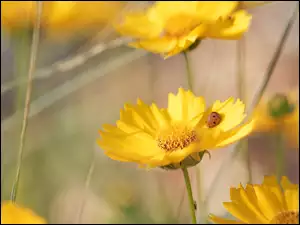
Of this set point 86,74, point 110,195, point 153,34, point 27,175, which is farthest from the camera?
point 27,175

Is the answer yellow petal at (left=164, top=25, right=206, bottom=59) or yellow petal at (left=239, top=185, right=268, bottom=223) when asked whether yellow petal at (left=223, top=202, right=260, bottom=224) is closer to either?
yellow petal at (left=239, top=185, right=268, bottom=223)

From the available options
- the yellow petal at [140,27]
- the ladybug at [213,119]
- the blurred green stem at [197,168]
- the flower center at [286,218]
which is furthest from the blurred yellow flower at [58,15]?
the flower center at [286,218]

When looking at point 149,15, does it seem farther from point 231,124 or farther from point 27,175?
point 27,175

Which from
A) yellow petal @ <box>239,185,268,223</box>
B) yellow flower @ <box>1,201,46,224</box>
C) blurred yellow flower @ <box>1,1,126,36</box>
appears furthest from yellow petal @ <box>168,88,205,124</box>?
blurred yellow flower @ <box>1,1,126,36</box>

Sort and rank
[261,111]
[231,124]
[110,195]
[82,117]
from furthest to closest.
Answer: [82,117]
[110,195]
[261,111]
[231,124]

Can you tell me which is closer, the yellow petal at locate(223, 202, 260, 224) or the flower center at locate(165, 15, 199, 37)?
the yellow petal at locate(223, 202, 260, 224)

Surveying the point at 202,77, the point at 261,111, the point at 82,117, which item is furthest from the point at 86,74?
the point at 202,77

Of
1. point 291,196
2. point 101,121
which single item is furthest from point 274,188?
point 101,121
